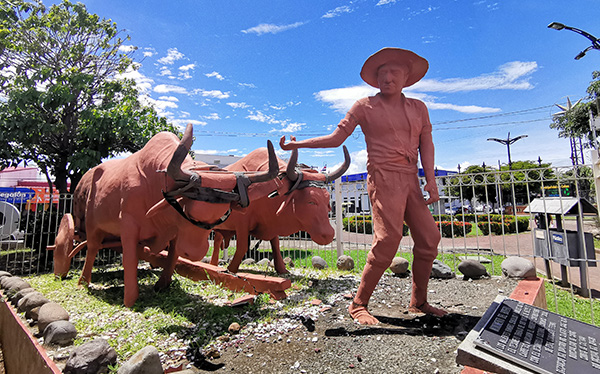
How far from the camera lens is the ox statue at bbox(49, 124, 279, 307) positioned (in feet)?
10.9

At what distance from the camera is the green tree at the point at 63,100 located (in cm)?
819

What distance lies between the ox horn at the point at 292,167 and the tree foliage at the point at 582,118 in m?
16.6

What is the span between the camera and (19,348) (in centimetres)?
361

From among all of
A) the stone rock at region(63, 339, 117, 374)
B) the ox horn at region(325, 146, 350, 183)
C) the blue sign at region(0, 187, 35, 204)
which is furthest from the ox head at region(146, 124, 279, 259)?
the blue sign at region(0, 187, 35, 204)

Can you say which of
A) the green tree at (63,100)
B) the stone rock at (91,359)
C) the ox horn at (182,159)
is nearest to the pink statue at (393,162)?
the ox horn at (182,159)

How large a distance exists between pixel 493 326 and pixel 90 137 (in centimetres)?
970

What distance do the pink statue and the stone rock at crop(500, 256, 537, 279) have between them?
76.4 inches

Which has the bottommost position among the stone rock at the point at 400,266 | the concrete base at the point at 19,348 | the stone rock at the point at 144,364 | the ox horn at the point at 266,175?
the concrete base at the point at 19,348

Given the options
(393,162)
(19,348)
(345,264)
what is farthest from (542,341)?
(19,348)

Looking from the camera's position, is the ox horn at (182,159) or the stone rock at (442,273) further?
the stone rock at (442,273)

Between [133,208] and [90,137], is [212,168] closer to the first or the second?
[133,208]

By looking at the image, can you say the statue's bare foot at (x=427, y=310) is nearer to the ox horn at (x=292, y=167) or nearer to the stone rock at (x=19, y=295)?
the ox horn at (x=292, y=167)

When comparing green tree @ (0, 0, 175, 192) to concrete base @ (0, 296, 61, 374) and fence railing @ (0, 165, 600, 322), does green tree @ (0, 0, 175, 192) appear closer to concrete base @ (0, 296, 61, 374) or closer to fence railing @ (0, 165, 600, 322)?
fence railing @ (0, 165, 600, 322)

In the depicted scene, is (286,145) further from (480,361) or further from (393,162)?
(480,361)
